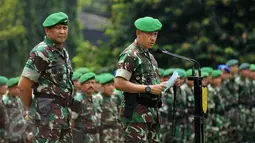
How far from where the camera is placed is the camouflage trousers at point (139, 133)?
6535mm

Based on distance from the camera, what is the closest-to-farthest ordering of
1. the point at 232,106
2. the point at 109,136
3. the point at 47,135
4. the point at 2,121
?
the point at 47,135, the point at 2,121, the point at 109,136, the point at 232,106

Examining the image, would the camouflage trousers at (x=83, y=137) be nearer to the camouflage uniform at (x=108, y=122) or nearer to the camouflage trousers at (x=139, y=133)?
the camouflage uniform at (x=108, y=122)

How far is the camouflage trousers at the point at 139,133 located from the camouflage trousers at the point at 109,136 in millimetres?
3364

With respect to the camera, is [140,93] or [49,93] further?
[140,93]

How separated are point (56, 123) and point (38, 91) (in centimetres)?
38

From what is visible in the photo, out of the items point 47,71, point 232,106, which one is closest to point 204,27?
point 232,106

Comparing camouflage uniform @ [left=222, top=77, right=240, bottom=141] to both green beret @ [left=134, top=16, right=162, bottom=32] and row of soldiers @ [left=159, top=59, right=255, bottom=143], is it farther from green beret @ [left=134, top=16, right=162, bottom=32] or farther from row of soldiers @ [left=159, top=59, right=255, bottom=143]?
green beret @ [left=134, top=16, right=162, bottom=32]

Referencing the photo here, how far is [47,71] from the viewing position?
6.30 metres

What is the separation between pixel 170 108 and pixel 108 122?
7.29 feet

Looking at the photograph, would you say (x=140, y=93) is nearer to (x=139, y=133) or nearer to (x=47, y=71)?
(x=139, y=133)

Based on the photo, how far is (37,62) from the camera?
6258mm

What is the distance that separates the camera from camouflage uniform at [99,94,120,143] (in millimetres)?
10016

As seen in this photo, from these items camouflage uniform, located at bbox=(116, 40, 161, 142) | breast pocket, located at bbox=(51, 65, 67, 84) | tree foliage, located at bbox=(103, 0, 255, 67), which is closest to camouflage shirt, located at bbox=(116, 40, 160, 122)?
camouflage uniform, located at bbox=(116, 40, 161, 142)

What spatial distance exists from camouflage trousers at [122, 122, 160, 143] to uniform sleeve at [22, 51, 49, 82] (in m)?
1.11
